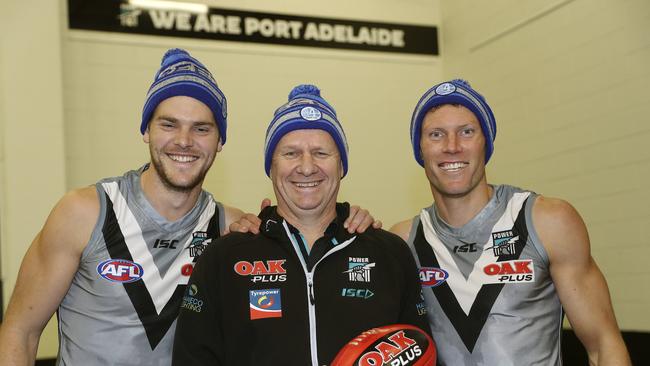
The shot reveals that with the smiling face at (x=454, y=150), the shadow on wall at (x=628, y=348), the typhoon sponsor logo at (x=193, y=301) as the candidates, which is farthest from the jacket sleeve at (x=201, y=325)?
the shadow on wall at (x=628, y=348)

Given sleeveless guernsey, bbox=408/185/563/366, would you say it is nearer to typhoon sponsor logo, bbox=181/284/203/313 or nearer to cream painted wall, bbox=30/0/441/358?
typhoon sponsor logo, bbox=181/284/203/313

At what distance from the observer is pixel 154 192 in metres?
3.00

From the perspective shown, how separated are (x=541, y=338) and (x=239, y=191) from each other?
486 centimetres

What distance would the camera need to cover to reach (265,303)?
7.97ft

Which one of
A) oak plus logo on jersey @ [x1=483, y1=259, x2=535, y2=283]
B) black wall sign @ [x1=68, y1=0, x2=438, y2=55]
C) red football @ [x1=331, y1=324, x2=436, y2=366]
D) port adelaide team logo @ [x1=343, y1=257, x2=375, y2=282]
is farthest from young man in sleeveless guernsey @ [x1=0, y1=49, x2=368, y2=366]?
black wall sign @ [x1=68, y1=0, x2=438, y2=55]

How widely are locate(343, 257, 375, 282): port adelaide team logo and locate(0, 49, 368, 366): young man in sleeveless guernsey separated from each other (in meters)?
0.75

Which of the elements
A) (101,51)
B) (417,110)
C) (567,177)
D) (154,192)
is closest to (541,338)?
(417,110)

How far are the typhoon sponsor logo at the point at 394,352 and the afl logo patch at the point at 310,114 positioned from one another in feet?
2.67

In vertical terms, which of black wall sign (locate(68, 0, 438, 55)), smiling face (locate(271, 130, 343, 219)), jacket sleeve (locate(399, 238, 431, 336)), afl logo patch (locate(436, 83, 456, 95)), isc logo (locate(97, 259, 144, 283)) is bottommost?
jacket sleeve (locate(399, 238, 431, 336))

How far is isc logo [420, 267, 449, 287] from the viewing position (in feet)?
9.82

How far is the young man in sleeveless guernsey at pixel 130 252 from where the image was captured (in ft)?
9.25

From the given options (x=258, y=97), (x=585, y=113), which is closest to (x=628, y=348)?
(x=585, y=113)

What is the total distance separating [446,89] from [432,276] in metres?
0.78

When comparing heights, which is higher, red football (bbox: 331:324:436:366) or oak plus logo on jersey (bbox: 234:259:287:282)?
oak plus logo on jersey (bbox: 234:259:287:282)
